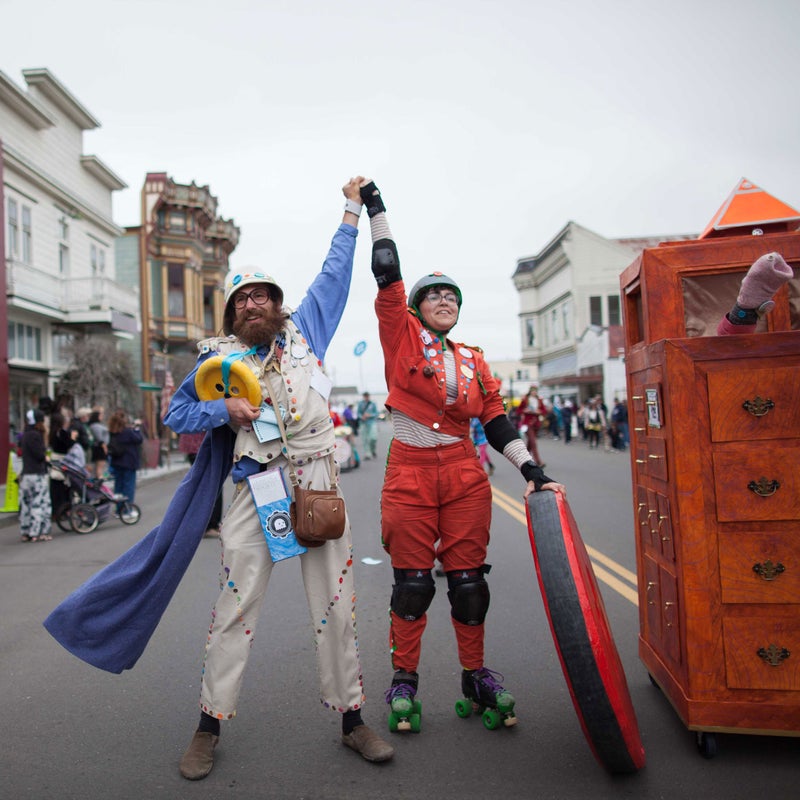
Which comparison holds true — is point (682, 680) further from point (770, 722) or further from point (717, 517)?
point (717, 517)

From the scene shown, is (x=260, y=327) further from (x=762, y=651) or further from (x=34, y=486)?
(x=34, y=486)

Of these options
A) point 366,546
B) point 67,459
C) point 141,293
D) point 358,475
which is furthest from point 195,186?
point 366,546

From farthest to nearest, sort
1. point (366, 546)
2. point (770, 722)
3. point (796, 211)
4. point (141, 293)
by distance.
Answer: point (141, 293)
point (366, 546)
point (796, 211)
point (770, 722)

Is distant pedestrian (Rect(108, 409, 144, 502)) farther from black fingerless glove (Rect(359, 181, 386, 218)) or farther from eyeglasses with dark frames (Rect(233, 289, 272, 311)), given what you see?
black fingerless glove (Rect(359, 181, 386, 218))

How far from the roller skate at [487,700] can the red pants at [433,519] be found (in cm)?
6

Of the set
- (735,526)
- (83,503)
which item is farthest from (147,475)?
(735,526)

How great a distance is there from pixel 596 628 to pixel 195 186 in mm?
41061

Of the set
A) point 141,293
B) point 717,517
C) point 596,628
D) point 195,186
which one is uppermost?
point 195,186

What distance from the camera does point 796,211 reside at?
11.9ft

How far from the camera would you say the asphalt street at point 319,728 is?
2.82 m

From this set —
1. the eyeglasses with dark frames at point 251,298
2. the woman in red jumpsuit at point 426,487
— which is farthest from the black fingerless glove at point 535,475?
the eyeglasses with dark frames at point 251,298

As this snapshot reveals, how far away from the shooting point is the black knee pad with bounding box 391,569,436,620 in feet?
11.0

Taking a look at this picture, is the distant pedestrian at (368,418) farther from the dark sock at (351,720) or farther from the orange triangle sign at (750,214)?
the dark sock at (351,720)

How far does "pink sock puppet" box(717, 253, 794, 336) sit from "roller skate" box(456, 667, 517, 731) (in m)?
1.83
